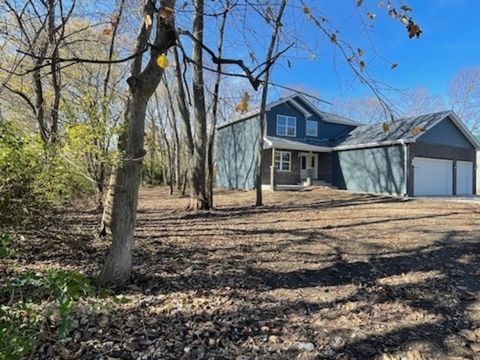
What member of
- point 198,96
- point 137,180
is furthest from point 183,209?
point 137,180

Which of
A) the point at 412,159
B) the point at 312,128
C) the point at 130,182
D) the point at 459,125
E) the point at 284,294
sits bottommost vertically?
the point at 284,294

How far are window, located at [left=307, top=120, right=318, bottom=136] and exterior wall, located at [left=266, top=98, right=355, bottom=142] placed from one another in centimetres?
21

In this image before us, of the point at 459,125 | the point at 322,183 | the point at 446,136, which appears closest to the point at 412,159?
the point at 446,136

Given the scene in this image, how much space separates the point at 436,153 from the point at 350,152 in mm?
4546

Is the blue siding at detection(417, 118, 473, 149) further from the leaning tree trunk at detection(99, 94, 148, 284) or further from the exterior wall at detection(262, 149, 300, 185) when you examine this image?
the leaning tree trunk at detection(99, 94, 148, 284)

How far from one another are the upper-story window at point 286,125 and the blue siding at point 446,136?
7.20 metres

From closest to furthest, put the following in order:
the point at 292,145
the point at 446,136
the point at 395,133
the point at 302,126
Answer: the point at 395,133 → the point at 446,136 → the point at 292,145 → the point at 302,126

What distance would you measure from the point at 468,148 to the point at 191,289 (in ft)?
73.2

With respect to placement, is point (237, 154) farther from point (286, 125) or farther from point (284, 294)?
point (284, 294)

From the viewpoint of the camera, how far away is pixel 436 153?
18.0 m

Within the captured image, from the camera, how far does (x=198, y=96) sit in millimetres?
10555

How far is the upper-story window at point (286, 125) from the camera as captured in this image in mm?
20516

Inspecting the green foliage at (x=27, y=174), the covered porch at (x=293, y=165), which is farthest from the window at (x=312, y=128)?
the green foliage at (x=27, y=174)

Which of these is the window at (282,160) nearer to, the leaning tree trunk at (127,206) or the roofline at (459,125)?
the roofline at (459,125)
